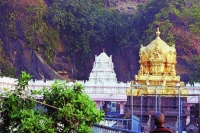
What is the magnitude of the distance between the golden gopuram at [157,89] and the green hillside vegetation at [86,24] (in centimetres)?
2328

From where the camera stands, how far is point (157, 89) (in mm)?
19172

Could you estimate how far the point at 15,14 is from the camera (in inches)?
1796

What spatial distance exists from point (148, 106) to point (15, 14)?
27.8 metres

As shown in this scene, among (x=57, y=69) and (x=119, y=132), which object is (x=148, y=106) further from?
(x=57, y=69)

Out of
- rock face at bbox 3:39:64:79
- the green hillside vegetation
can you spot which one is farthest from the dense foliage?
the green hillside vegetation

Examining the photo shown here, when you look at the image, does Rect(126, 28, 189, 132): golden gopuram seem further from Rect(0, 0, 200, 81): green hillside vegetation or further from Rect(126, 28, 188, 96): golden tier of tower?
Rect(0, 0, 200, 81): green hillside vegetation

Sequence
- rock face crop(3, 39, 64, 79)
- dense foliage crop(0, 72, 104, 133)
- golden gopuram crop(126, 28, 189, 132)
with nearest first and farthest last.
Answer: dense foliage crop(0, 72, 104, 133)
golden gopuram crop(126, 28, 189, 132)
rock face crop(3, 39, 64, 79)

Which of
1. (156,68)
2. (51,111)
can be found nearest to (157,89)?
(156,68)

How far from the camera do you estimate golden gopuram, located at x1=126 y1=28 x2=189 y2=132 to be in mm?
18850

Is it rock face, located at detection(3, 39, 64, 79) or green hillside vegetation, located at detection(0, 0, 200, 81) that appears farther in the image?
green hillside vegetation, located at detection(0, 0, 200, 81)

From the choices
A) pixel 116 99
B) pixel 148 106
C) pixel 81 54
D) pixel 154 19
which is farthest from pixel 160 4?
pixel 148 106

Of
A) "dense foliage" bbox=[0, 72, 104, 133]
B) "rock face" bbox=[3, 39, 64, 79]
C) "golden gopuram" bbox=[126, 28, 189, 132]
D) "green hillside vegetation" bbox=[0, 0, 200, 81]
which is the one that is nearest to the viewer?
"dense foliage" bbox=[0, 72, 104, 133]

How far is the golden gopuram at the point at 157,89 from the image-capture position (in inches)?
742

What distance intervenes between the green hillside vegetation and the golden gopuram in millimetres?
23276
